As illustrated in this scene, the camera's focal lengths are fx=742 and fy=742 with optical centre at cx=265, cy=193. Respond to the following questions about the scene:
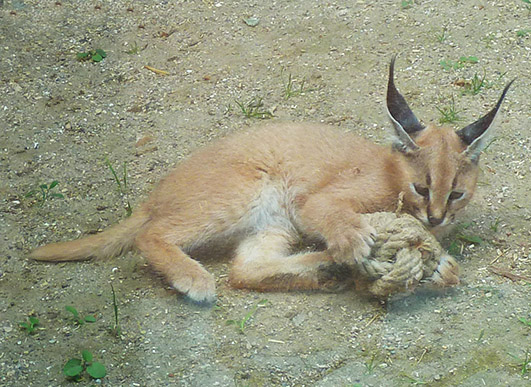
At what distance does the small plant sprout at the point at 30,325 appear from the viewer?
3900mm

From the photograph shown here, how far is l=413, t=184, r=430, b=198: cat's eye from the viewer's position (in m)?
4.52

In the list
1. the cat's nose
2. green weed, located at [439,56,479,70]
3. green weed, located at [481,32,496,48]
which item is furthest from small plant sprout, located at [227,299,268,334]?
green weed, located at [481,32,496,48]

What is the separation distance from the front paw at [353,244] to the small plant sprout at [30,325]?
174cm

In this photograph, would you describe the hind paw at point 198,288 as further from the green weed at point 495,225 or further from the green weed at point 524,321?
the green weed at point 495,225

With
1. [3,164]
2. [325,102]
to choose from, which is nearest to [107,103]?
[3,164]

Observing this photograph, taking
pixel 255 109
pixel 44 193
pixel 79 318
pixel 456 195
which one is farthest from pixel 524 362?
pixel 44 193

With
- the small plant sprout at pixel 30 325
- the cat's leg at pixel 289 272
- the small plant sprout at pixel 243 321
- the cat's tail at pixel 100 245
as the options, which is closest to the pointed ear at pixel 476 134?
the cat's leg at pixel 289 272

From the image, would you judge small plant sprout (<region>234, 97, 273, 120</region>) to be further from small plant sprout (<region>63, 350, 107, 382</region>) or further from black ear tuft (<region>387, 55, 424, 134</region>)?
small plant sprout (<region>63, 350, 107, 382</region>)

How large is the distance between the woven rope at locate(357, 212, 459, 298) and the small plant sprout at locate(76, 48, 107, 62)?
3.38 metres

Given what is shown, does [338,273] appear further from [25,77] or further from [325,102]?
[25,77]

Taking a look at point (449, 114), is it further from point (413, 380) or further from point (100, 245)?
point (100, 245)

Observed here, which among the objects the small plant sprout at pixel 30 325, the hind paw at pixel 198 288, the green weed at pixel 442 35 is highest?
the green weed at pixel 442 35

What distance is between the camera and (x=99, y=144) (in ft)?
18.7

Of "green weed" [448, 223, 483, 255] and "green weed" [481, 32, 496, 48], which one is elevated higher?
"green weed" [481, 32, 496, 48]
